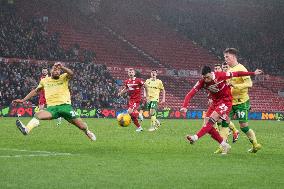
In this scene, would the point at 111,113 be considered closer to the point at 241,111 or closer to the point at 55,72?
the point at 55,72

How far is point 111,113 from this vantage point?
1687 inches

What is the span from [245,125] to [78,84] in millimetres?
28981

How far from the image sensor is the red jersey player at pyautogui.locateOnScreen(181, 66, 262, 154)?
13.8 m

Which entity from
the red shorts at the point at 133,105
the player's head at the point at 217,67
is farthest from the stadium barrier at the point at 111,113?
the player's head at the point at 217,67

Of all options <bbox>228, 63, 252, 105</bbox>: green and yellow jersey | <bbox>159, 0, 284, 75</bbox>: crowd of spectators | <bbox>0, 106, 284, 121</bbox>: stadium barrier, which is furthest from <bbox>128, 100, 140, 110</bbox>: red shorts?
<bbox>159, 0, 284, 75</bbox>: crowd of spectators

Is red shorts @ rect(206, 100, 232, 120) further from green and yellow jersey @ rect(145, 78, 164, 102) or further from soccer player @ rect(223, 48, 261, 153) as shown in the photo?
green and yellow jersey @ rect(145, 78, 164, 102)

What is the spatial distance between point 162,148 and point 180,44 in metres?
43.6

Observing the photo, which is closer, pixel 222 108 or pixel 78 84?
pixel 222 108

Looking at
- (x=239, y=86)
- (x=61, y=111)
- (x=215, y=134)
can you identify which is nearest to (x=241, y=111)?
(x=239, y=86)

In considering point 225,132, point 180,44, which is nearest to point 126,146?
point 225,132

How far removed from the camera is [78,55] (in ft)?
157

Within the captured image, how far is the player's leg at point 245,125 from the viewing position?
49.5 feet

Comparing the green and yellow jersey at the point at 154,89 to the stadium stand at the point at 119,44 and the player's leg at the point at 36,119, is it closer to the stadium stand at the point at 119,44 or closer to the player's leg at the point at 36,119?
the player's leg at the point at 36,119

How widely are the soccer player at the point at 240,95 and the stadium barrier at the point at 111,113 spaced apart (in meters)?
25.4
